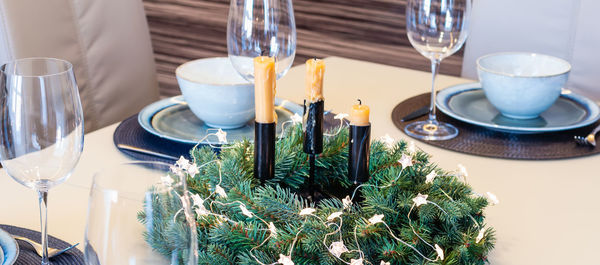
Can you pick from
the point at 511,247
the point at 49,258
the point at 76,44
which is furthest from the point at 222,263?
the point at 76,44

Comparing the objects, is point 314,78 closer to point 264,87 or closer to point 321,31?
point 264,87

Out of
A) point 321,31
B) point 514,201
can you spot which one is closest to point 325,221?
point 514,201

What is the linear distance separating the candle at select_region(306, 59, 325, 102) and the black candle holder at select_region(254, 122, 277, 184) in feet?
0.15

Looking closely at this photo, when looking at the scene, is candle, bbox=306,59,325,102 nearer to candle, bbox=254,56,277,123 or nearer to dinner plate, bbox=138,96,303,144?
candle, bbox=254,56,277,123

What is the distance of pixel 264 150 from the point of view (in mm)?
Result: 640

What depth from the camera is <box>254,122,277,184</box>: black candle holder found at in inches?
24.9

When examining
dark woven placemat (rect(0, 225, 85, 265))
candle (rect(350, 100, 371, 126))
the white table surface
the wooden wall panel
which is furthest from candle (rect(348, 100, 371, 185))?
the wooden wall panel

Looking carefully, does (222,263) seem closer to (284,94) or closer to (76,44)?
(284,94)

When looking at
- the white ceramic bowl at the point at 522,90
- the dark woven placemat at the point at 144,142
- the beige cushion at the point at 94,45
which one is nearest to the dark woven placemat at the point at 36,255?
the dark woven placemat at the point at 144,142

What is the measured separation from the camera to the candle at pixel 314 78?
629mm

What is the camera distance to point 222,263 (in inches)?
23.6

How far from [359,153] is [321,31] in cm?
226

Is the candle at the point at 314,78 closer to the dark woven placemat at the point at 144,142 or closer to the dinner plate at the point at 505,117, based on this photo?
the dark woven placemat at the point at 144,142

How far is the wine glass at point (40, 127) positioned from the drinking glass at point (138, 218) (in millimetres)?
187
